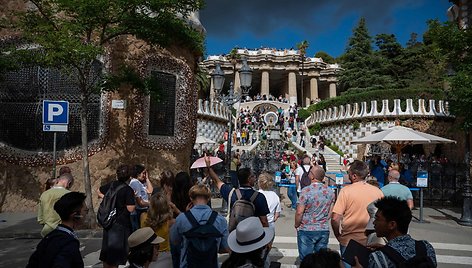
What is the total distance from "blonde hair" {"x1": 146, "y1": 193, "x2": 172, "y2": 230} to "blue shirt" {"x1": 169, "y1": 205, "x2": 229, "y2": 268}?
36 centimetres

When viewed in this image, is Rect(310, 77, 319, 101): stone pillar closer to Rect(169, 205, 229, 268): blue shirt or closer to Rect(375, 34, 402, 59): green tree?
Rect(375, 34, 402, 59): green tree

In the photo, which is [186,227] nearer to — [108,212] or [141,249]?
[141,249]

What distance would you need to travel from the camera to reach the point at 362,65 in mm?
42156

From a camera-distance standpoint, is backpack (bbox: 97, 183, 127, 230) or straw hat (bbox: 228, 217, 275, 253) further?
backpack (bbox: 97, 183, 127, 230)

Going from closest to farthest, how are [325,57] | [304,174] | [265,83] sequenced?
1. [304,174]
2. [265,83]
3. [325,57]

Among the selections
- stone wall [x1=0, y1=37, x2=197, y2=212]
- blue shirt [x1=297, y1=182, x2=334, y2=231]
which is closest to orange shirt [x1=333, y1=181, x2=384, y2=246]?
blue shirt [x1=297, y1=182, x2=334, y2=231]

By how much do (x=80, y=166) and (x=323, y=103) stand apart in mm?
31046

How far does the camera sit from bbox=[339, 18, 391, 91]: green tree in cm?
3988

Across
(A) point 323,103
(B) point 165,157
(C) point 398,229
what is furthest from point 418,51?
(C) point 398,229

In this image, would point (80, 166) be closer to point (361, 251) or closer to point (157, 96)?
point (157, 96)

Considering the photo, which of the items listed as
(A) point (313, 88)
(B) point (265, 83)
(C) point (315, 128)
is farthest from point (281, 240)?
(A) point (313, 88)

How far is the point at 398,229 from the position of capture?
2.62 metres

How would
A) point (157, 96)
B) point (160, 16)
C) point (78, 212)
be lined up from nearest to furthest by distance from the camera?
point (78, 212) → point (160, 16) → point (157, 96)

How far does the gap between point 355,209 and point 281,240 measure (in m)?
4.16
